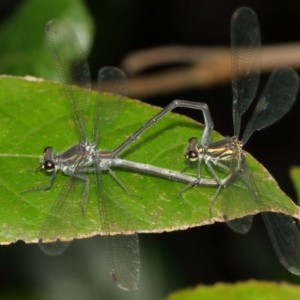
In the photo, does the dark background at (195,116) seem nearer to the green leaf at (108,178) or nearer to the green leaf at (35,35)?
the green leaf at (35,35)

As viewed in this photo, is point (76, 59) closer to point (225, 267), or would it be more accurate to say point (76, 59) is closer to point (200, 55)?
point (200, 55)

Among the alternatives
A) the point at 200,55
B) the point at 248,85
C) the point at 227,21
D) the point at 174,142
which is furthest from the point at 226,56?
the point at 227,21

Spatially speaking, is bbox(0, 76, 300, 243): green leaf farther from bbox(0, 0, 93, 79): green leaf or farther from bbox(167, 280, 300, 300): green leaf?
bbox(0, 0, 93, 79): green leaf

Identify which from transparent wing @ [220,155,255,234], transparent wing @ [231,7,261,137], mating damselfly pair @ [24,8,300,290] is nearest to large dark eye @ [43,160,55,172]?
mating damselfly pair @ [24,8,300,290]

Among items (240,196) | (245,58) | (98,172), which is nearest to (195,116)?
(245,58)

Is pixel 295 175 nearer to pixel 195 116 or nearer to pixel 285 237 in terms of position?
pixel 285 237

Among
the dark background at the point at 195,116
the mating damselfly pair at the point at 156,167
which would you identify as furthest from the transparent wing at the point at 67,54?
the dark background at the point at 195,116
